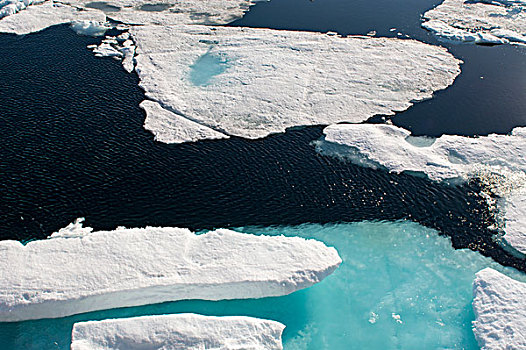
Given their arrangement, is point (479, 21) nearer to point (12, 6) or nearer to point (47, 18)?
point (47, 18)

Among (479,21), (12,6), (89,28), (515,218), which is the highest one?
(479,21)

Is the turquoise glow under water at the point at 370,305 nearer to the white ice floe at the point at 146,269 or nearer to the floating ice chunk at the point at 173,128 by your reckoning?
the white ice floe at the point at 146,269

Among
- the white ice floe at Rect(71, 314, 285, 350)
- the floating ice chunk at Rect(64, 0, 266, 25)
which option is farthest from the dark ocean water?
the floating ice chunk at Rect(64, 0, 266, 25)

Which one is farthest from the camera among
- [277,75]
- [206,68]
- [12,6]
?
[12,6]

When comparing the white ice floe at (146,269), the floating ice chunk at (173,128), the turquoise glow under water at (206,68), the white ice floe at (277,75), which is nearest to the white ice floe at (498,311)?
the white ice floe at (146,269)

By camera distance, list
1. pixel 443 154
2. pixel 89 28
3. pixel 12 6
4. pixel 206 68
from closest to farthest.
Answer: pixel 443 154 < pixel 206 68 < pixel 89 28 < pixel 12 6

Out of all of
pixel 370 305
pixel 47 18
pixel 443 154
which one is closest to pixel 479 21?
pixel 443 154

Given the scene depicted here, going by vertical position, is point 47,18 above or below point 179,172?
above

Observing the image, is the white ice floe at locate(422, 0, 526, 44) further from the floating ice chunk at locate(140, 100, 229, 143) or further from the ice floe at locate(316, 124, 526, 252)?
the floating ice chunk at locate(140, 100, 229, 143)
